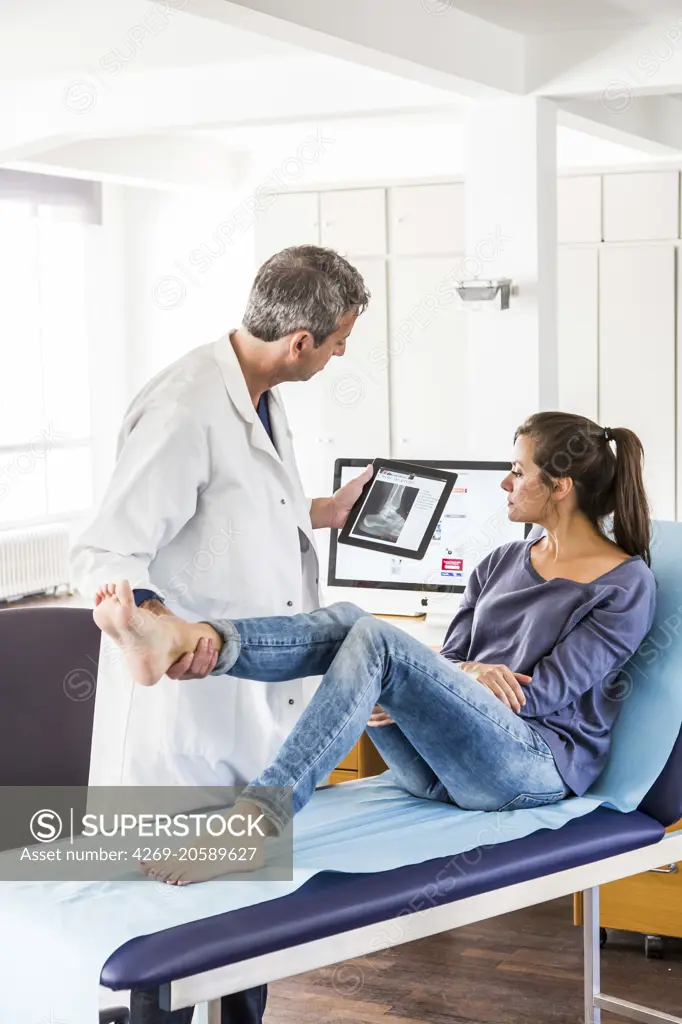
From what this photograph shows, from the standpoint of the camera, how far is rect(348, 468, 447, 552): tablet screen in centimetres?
290

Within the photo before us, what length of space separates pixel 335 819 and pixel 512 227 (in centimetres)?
226

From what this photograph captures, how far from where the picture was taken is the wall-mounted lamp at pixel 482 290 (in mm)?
3771

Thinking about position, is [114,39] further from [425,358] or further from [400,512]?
Result: [425,358]

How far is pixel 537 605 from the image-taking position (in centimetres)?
234

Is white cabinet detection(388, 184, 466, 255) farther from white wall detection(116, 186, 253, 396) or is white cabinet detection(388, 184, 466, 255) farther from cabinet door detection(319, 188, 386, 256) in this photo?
white wall detection(116, 186, 253, 396)

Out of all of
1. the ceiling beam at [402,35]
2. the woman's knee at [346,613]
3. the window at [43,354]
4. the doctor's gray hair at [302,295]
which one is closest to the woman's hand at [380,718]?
the woman's knee at [346,613]

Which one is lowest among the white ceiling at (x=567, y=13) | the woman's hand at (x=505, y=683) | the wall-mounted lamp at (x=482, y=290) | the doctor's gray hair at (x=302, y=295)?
the woman's hand at (x=505, y=683)

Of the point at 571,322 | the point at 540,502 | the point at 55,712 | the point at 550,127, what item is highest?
the point at 550,127

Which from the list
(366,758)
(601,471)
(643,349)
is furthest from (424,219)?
(601,471)

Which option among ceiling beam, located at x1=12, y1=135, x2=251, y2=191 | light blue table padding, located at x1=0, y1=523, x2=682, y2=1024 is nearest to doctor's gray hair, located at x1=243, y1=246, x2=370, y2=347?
light blue table padding, located at x1=0, y1=523, x2=682, y2=1024

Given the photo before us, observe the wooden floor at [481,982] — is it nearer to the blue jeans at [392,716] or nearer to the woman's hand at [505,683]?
the blue jeans at [392,716]

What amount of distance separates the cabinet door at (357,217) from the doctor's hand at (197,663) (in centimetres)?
484

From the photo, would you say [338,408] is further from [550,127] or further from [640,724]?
[640,724]

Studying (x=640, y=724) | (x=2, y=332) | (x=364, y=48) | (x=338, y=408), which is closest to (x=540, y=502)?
(x=640, y=724)
